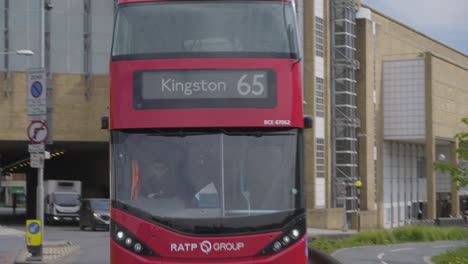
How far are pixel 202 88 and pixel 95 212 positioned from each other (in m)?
32.6

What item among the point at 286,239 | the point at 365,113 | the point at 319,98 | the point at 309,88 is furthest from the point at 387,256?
the point at 365,113

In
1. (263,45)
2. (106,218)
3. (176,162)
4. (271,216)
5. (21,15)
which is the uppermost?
(21,15)

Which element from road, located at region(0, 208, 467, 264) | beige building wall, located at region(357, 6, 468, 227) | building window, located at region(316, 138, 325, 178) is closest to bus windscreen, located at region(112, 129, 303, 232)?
road, located at region(0, 208, 467, 264)

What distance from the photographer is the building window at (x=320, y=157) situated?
192 feet

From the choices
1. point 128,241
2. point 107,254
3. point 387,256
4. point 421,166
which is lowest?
point 387,256

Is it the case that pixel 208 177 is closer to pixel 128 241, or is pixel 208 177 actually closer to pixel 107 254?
pixel 128 241

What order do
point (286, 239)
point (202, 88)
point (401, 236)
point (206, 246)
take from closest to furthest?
point (206, 246), point (286, 239), point (202, 88), point (401, 236)

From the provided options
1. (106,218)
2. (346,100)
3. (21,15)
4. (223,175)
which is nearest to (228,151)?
(223,175)

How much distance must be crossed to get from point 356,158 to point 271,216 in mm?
53325

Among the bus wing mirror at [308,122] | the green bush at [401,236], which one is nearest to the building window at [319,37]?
the green bush at [401,236]

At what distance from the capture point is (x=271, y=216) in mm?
11789

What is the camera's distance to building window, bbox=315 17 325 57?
2320 inches

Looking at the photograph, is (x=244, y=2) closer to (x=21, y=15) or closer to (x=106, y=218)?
(x=106, y=218)

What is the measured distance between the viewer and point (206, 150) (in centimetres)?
1197
